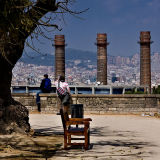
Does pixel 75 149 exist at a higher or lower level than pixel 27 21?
lower

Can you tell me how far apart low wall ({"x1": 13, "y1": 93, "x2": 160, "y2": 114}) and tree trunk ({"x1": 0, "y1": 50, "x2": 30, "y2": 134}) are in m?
7.83

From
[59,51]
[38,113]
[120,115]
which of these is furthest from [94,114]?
[59,51]

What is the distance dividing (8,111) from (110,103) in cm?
861

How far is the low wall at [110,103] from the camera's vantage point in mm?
17423

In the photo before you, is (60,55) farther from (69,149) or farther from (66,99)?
(69,149)

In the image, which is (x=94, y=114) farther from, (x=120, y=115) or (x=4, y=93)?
(x=4, y=93)

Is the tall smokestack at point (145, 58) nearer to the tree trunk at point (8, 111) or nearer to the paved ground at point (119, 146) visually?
the paved ground at point (119, 146)

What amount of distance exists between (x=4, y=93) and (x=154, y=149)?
3.84m

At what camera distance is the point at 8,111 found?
938 centimetres

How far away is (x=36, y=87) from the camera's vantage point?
101 metres

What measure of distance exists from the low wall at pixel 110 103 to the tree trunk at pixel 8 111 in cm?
783

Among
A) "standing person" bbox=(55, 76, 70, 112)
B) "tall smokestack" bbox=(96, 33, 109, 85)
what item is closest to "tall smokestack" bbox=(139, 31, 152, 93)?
"tall smokestack" bbox=(96, 33, 109, 85)

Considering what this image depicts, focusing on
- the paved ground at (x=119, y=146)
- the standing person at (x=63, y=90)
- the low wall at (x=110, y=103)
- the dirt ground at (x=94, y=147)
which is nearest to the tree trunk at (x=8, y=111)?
the dirt ground at (x=94, y=147)

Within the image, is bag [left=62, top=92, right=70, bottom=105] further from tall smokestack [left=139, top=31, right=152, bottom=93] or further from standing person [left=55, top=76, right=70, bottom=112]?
tall smokestack [left=139, top=31, right=152, bottom=93]
